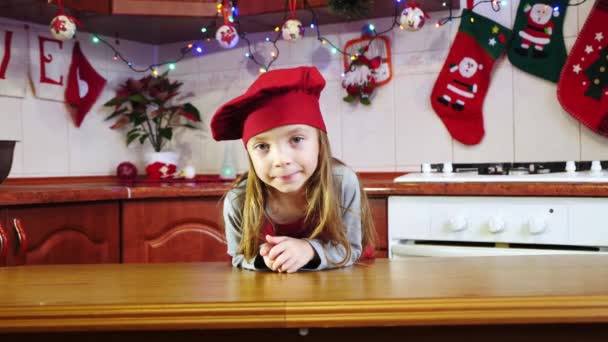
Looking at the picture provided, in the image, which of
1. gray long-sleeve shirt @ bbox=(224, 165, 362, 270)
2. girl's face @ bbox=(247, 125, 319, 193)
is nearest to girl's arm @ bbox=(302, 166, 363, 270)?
gray long-sleeve shirt @ bbox=(224, 165, 362, 270)

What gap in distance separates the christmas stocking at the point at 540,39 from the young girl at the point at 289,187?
4.10 feet

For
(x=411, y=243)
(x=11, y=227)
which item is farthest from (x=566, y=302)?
(x=11, y=227)

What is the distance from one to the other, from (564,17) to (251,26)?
1.14 m

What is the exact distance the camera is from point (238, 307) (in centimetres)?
56

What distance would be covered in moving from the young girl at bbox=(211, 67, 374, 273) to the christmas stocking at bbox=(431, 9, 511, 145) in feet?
3.82

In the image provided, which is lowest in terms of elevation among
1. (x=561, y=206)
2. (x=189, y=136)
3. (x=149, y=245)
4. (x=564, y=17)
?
(x=149, y=245)

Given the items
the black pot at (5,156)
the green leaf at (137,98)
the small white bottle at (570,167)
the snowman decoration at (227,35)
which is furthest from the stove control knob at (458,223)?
the green leaf at (137,98)

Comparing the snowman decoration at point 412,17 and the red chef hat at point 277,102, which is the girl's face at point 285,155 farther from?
the snowman decoration at point 412,17

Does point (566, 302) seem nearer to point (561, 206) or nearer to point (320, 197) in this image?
point (320, 197)

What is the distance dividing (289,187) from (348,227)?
148mm

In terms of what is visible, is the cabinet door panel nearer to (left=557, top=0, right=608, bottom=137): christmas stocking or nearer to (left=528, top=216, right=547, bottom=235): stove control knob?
(left=528, top=216, right=547, bottom=235): stove control knob

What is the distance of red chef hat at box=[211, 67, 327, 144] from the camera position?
884mm

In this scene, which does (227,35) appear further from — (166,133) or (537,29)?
(537,29)

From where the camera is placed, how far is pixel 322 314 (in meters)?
0.55
